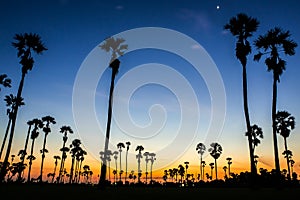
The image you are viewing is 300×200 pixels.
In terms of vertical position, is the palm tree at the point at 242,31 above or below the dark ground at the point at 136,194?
above

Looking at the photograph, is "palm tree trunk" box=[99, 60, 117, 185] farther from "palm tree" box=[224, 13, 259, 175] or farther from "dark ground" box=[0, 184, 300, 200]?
"palm tree" box=[224, 13, 259, 175]

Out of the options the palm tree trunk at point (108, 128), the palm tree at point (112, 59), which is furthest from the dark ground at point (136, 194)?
the palm tree at point (112, 59)

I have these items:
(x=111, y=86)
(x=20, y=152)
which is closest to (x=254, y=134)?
(x=111, y=86)

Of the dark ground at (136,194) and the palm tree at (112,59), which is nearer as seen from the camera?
the dark ground at (136,194)

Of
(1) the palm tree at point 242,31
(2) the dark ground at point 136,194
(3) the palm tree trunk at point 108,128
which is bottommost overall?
(2) the dark ground at point 136,194

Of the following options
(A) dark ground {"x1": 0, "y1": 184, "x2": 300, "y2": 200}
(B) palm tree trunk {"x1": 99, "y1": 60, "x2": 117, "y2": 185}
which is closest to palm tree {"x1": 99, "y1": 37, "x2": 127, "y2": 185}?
(B) palm tree trunk {"x1": 99, "y1": 60, "x2": 117, "y2": 185}

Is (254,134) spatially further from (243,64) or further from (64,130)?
(64,130)

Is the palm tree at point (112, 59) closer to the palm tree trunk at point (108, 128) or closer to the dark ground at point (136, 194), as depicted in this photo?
the palm tree trunk at point (108, 128)

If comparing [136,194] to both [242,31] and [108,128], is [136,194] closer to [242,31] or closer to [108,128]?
[108,128]

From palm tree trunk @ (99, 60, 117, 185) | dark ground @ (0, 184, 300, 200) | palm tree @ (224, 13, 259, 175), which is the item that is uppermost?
palm tree @ (224, 13, 259, 175)

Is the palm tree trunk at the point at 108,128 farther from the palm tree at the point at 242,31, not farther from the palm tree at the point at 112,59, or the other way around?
the palm tree at the point at 242,31

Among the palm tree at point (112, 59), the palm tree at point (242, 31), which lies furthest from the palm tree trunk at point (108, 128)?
the palm tree at point (242, 31)

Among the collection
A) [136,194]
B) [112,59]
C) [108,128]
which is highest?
[112,59]

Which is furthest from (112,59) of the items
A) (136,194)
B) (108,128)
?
(136,194)
